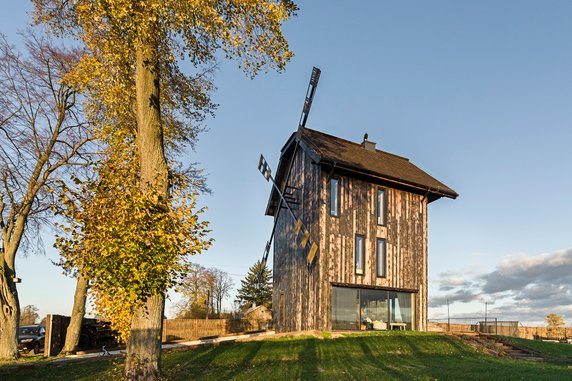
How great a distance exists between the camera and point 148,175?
10438 millimetres

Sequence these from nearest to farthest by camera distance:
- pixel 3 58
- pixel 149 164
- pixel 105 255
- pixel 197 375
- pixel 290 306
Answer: pixel 105 255, pixel 149 164, pixel 197 375, pixel 3 58, pixel 290 306

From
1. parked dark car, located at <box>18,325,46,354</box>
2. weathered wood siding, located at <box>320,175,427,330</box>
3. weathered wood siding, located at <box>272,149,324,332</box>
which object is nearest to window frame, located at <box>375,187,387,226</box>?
weathered wood siding, located at <box>320,175,427,330</box>

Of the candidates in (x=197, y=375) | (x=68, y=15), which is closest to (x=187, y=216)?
(x=197, y=375)

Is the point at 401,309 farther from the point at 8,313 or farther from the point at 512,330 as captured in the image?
the point at 8,313

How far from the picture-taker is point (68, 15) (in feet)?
43.9

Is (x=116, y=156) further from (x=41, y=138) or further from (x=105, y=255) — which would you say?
(x=41, y=138)

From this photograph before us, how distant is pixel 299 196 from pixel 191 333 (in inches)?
461

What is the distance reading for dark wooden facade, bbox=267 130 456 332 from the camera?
75.3 feet

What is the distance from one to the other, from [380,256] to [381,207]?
8.45ft

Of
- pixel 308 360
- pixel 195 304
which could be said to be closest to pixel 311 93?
pixel 308 360

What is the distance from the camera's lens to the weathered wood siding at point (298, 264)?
23172mm

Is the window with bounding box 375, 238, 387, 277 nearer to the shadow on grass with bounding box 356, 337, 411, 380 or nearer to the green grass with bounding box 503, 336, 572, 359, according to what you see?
the shadow on grass with bounding box 356, 337, 411, 380

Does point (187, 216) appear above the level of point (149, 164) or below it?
below

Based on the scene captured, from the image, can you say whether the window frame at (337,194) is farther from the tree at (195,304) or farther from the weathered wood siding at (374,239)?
the tree at (195,304)
